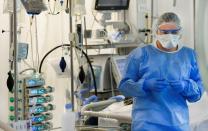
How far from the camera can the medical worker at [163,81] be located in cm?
209

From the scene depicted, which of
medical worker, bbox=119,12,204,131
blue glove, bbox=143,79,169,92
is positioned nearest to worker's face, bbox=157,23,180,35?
medical worker, bbox=119,12,204,131

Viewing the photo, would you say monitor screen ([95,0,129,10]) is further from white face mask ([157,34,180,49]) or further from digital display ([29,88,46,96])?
white face mask ([157,34,180,49])

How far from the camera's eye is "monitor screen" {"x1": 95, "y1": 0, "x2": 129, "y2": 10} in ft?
11.8

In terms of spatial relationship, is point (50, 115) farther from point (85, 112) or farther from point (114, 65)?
point (85, 112)

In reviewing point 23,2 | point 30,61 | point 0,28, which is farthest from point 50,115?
point 23,2

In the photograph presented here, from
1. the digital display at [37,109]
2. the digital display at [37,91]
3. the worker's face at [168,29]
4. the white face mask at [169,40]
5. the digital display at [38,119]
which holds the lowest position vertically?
the digital display at [38,119]

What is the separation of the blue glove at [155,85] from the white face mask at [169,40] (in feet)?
0.74

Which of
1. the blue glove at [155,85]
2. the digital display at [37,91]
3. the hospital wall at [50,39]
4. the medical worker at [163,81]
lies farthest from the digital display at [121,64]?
the blue glove at [155,85]

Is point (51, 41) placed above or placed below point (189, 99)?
above

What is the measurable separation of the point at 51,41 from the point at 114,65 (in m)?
1.01

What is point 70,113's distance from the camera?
8.20ft

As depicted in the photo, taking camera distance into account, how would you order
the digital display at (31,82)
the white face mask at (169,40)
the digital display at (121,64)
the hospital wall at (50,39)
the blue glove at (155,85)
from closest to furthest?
1. the blue glove at (155,85)
2. the white face mask at (169,40)
3. the digital display at (31,82)
4. the digital display at (121,64)
5. the hospital wall at (50,39)

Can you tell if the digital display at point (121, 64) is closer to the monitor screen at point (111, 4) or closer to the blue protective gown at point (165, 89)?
the monitor screen at point (111, 4)

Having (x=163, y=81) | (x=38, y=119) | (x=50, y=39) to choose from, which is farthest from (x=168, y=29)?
(x=50, y=39)
